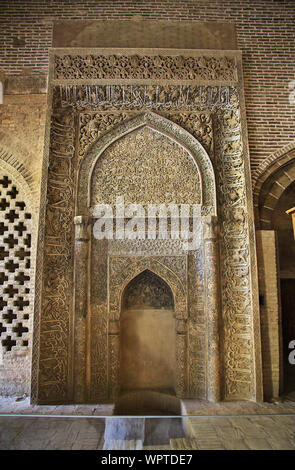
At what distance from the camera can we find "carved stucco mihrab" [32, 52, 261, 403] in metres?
4.19

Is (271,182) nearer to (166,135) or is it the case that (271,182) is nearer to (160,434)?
(166,135)

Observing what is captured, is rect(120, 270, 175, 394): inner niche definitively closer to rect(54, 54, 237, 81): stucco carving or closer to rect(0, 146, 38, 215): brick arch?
rect(0, 146, 38, 215): brick arch

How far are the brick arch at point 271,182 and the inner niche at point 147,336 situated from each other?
1786 millimetres

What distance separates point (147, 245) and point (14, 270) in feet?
6.95

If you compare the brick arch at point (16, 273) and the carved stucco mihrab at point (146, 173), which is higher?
the carved stucco mihrab at point (146, 173)

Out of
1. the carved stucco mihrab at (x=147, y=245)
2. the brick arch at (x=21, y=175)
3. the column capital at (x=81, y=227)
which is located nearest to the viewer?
the carved stucco mihrab at (x=147, y=245)

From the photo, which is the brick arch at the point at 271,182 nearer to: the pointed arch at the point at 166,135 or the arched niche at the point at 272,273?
the arched niche at the point at 272,273

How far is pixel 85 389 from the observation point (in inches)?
163

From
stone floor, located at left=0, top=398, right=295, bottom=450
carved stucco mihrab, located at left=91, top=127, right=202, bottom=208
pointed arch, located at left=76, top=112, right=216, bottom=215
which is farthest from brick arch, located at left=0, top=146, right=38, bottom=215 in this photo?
stone floor, located at left=0, top=398, right=295, bottom=450

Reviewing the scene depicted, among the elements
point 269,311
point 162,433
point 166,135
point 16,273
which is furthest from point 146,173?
point 162,433

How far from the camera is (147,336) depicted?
15.2 ft

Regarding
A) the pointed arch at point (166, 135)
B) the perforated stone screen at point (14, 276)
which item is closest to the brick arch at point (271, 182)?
the pointed arch at point (166, 135)

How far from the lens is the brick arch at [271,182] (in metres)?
4.62
